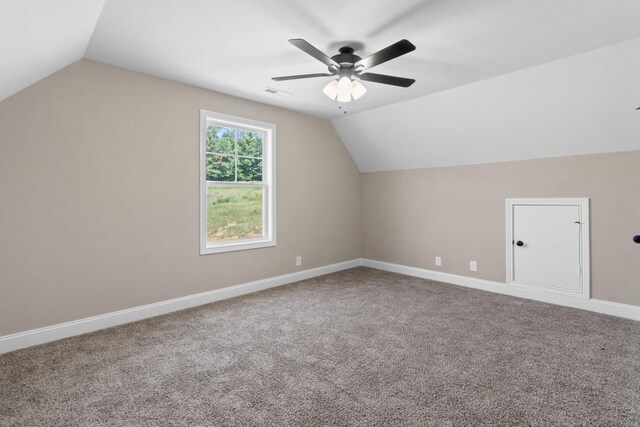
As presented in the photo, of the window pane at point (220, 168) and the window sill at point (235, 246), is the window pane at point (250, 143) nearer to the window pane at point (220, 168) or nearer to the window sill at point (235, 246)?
the window pane at point (220, 168)

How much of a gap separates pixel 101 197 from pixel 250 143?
1829 mm

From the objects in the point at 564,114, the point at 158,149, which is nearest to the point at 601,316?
the point at 564,114

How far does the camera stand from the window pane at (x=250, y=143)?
13.6ft

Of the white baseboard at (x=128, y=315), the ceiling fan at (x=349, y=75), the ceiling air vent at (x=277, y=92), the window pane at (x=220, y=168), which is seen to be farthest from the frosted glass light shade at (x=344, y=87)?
the white baseboard at (x=128, y=315)

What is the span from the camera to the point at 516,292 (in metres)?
3.90

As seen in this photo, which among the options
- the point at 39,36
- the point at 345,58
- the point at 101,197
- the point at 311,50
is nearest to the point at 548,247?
the point at 345,58

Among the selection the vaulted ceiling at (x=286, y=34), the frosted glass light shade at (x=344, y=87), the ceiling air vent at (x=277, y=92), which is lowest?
the frosted glass light shade at (x=344, y=87)

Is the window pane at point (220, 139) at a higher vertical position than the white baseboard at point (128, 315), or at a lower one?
higher

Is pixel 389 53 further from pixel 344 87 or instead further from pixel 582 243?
pixel 582 243

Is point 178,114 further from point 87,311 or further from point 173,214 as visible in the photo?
point 87,311

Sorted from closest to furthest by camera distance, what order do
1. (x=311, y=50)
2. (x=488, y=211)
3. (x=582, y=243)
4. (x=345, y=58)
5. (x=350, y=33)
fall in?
(x=311, y=50)
(x=350, y=33)
(x=345, y=58)
(x=582, y=243)
(x=488, y=211)

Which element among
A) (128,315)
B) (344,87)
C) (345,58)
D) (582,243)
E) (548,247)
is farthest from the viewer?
(548,247)

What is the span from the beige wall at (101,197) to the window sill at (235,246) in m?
0.07

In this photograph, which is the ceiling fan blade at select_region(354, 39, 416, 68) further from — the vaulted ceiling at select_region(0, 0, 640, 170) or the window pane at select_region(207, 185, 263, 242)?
the window pane at select_region(207, 185, 263, 242)
